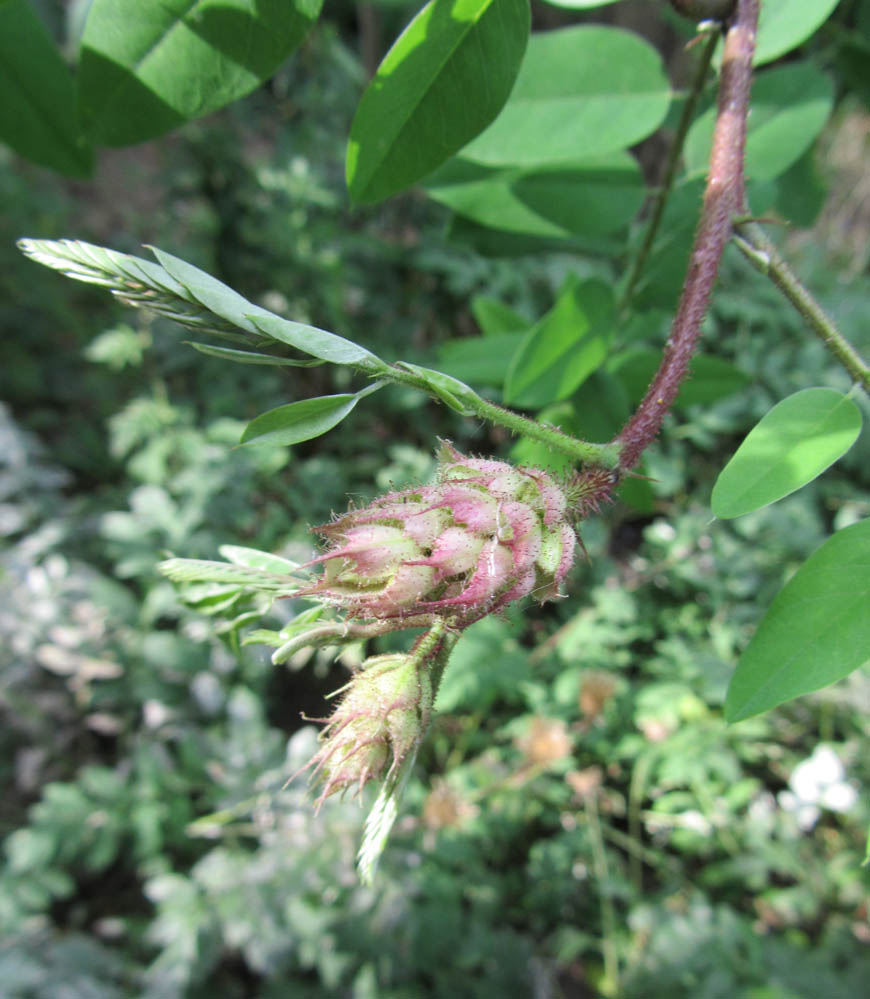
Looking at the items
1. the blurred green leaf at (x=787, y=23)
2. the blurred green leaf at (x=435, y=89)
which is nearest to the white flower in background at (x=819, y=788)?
the blurred green leaf at (x=787, y=23)

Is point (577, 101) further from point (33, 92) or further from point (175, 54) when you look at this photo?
point (33, 92)

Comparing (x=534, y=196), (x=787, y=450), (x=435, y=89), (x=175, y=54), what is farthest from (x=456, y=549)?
(x=534, y=196)

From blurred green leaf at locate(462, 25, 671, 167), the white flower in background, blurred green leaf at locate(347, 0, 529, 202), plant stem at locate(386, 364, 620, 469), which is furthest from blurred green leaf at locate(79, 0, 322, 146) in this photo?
the white flower in background

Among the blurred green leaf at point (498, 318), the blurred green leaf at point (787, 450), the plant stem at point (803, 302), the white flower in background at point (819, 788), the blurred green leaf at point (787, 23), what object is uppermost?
the blurred green leaf at point (787, 23)

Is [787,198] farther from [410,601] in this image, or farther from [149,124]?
[410,601]

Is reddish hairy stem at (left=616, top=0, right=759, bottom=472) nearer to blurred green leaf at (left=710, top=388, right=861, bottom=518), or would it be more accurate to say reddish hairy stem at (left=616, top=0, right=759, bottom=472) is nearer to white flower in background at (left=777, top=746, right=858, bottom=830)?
blurred green leaf at (left=710, top=388, right=861, bottom=518)

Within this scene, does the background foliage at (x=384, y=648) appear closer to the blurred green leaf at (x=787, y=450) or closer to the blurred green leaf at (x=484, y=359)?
the blurred green leaf at (x=484, y=359)

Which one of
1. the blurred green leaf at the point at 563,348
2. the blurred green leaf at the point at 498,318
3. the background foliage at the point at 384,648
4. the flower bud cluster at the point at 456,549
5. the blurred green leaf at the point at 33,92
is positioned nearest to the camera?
the flower bud cluster at the point at 456,549
